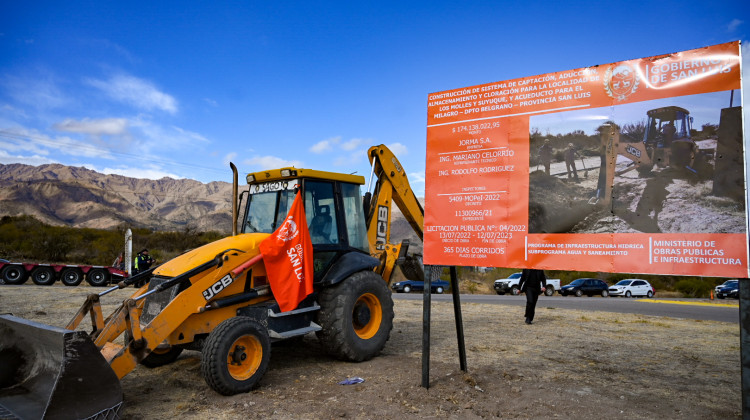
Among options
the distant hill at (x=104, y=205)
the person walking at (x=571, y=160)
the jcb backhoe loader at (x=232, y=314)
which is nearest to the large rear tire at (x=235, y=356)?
the jcb backhoe loader at (x=232, y=314)

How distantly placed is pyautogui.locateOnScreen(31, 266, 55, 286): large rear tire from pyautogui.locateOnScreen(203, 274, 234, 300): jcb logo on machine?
20.7m

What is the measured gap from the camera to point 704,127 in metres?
3.96

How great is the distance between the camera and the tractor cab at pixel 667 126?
405 centimetres

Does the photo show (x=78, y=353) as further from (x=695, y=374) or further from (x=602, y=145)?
(x=695, y=374)

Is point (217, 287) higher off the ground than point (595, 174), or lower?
lower

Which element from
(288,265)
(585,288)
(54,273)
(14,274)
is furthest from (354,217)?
(585,288)

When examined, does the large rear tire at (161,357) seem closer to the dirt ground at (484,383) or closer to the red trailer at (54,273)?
the dirt ground at (484,383)

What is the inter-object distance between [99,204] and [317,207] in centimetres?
11693

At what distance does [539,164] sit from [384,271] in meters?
4.01

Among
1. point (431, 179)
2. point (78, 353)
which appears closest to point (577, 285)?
point (431, 179)

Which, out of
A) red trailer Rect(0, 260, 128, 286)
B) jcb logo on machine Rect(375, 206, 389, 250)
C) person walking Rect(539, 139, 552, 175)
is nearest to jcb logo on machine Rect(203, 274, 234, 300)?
jcb logo on machine Rect(375, 206, 389, 250)

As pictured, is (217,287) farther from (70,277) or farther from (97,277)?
(70,277)

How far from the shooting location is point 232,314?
5945 millimetres

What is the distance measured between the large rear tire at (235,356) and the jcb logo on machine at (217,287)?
1.61 feet
